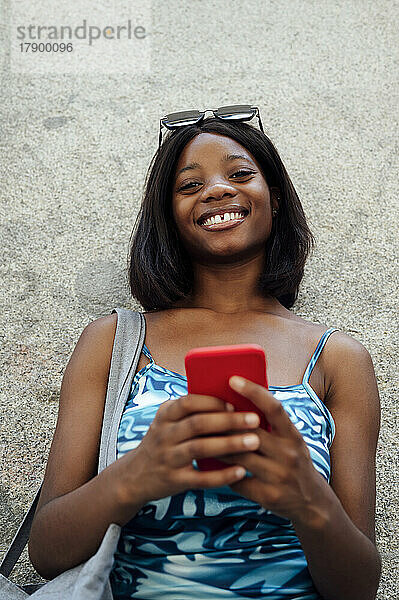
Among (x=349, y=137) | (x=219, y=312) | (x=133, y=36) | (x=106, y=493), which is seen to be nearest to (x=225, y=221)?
(x=219, y=312)

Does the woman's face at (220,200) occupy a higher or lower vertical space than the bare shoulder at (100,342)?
higher

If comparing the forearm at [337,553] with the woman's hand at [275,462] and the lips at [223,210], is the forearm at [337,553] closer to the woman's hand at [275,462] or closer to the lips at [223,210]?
the woman's hand at [275,462]

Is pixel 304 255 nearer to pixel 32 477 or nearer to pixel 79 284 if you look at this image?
pixel 79 284

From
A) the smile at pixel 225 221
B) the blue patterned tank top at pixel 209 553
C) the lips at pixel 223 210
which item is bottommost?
the blue patterned tank top at pixel 209 553

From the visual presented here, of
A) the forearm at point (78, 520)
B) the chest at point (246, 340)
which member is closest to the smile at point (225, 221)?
the chest at point (246, 340)

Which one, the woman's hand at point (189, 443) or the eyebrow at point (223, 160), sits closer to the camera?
the woman's hand at point (189, 443)

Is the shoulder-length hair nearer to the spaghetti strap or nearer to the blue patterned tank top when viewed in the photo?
the spaghetti strap

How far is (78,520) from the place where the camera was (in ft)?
4.33

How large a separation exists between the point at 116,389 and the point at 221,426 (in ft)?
1.81

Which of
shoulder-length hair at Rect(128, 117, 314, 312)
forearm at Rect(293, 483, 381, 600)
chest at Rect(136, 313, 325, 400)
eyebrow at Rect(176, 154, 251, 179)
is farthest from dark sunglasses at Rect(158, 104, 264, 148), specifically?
forearm at Rect(293, 483, 381, 600)

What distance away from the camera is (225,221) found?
1.76 metres

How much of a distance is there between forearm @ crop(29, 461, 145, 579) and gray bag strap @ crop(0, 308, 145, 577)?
4.9 inches

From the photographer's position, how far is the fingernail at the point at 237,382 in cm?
106

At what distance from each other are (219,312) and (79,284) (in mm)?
616
